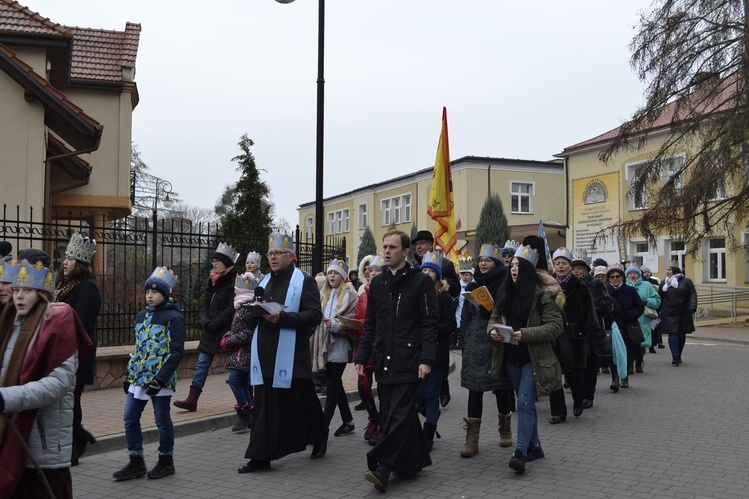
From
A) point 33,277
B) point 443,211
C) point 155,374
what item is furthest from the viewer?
point 443,211

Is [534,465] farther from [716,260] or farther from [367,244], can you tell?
[367,244]

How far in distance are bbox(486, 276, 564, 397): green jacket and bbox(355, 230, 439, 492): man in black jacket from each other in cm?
75

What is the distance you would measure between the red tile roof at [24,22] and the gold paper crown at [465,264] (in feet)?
35.5

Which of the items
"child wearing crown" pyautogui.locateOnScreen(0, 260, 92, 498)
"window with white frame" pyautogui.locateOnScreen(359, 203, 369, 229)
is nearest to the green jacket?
"child wearing crown" pyautogui.locateOnScreen(0, 260, 92, 498)

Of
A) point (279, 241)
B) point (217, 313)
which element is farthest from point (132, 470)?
point (217, 313)

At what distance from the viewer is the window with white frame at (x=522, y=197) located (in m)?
49.2

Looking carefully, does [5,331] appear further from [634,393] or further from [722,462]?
[634,393]

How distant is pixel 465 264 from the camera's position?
14.2 meters

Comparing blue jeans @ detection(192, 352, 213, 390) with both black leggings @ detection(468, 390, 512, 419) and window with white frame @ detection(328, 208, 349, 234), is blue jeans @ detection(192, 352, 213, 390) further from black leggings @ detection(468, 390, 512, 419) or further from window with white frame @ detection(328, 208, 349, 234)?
window with white frame @ detection(328, 208, 349, 234)

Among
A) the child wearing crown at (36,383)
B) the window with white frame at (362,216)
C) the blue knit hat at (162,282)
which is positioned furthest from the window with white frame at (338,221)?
the child wearing crown at (36,383)

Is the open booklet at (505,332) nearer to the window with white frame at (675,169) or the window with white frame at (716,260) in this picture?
the window with white frame at (675,169)

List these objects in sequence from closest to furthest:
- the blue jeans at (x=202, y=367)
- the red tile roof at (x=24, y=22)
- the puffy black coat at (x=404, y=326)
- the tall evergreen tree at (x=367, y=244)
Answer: the puffy black coat at (x=404, y=326), the blue jeans at (x=202, y=367), the red tile roof at (x=24, y=22), the tall evergreen tree at (x=367, y=244)

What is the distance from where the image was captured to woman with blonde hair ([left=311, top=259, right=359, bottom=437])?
8320 millimetres

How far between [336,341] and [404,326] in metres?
2.05
